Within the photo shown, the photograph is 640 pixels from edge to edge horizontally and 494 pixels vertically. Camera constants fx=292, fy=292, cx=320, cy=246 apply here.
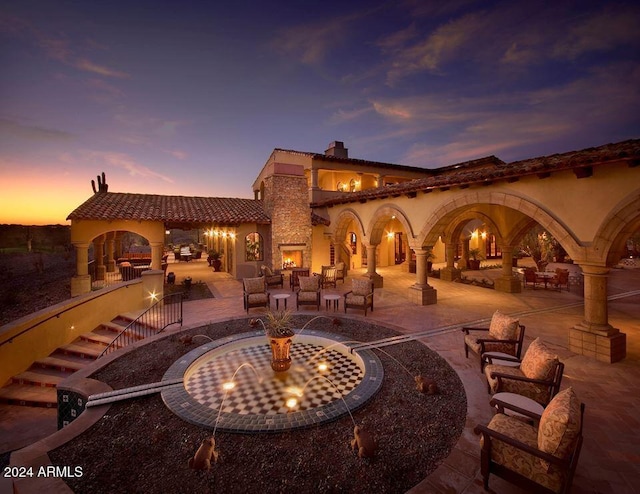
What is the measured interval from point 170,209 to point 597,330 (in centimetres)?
1747

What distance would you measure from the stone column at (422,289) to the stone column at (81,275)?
47.6 feet

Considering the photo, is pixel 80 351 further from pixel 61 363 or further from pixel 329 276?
pixel 329 276

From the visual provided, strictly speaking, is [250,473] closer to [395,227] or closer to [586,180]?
[586,180]

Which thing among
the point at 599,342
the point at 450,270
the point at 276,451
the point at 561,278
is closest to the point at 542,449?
the point at 276,451

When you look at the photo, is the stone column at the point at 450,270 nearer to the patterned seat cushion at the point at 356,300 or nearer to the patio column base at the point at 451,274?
the patio column base at the point at 451,274

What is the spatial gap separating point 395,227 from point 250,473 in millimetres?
21574

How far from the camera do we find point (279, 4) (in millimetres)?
13164

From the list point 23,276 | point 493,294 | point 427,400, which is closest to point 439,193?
point 493,294

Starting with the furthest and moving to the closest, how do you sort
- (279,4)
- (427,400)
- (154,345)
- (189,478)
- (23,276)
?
(23,276), (279,4), (154,345), (427,400), (189,478)

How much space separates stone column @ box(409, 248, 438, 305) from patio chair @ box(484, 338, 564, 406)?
657cm

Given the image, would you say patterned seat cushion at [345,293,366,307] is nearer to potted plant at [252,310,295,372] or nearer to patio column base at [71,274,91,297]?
potted plant at [252,310,295,372]

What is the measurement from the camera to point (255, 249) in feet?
58.4

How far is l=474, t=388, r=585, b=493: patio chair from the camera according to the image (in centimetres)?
268

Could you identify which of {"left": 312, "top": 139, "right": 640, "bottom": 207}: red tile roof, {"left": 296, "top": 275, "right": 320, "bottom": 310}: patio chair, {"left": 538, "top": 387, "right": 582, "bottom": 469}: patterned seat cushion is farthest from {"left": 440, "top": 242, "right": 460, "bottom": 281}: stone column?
{"left": 538, "top": 387, "right": 582, "bottom": 469}: patterned seat cushion
